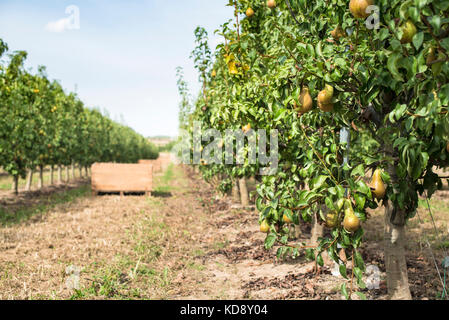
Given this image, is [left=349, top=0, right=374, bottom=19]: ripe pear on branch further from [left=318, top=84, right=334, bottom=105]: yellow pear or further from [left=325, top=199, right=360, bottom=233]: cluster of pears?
[left=325, top=199, right=360, bottom=233]: cluster of pears

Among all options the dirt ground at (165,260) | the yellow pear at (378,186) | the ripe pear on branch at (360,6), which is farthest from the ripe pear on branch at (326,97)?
the dirt ground at (165,260)

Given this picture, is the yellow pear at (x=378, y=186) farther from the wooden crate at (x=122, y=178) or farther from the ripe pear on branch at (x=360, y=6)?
the wooden crate at (x=122, y=178)

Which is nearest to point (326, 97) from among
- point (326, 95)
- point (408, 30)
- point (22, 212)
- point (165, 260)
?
point (326, 95)

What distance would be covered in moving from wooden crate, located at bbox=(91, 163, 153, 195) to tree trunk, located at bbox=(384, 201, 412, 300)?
28.6ft

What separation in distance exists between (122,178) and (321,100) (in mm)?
9669

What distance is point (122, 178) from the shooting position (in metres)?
11.0

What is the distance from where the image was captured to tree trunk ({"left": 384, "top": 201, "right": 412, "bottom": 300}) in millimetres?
3008

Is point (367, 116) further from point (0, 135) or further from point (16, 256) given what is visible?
point (0, 135)

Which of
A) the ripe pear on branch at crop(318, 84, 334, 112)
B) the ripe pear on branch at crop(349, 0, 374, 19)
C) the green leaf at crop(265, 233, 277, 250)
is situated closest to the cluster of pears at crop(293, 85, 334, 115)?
the ripe pear on branch at crop(318, 84, 334, 112)

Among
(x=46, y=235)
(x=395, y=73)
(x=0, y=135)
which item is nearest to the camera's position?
(x=395, y=73)
